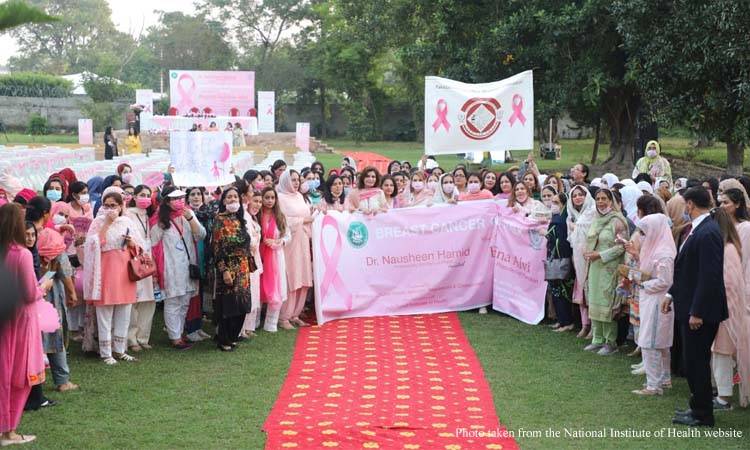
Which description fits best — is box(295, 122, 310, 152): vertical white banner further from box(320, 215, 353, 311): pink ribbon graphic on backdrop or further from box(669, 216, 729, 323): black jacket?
box(669, 216, 729, 323): black jacket

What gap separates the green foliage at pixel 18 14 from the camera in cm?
405

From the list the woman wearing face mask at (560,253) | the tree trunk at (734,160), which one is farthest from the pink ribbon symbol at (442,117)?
the tree trunk at (734,160)

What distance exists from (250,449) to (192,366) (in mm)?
2406

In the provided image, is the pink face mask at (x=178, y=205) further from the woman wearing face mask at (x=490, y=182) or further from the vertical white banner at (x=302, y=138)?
the vertical white banner at (x=302, y=138)

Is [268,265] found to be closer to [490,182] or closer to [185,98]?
[490,182]

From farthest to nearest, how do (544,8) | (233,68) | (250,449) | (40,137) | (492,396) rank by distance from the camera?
(233,68), (40,137), (544,8), (492,396), (250,449)

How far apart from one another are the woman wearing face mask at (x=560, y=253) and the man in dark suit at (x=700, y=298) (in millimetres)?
2903

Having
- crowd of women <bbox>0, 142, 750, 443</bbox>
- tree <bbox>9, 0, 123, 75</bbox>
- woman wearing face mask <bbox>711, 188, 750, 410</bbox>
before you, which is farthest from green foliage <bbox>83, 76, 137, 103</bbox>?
woman wearing face mask <bbox>711, 188, 750, 410</bbox>

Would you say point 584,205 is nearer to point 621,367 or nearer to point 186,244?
point 621,367

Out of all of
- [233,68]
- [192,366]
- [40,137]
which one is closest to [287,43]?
[233,68]

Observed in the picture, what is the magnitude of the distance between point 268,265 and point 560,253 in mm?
2985

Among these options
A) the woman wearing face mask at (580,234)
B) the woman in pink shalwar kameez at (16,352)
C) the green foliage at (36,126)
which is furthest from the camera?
the green foliage at (36,126)

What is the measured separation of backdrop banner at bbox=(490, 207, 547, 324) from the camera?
966 cm

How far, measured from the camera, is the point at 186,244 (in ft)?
27.6
